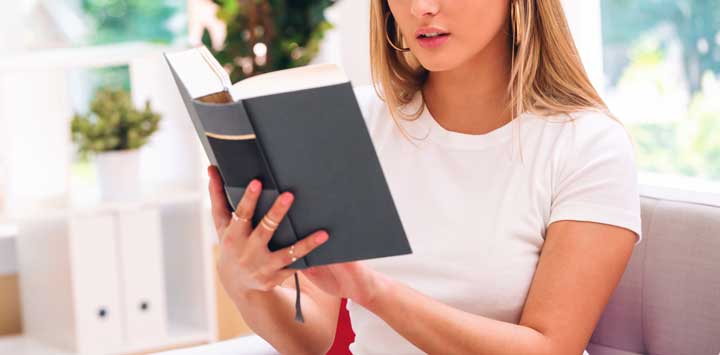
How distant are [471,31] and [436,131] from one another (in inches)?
7.4

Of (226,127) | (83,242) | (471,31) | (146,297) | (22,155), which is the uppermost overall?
(471,31)

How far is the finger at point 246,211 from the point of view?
1.03 meters

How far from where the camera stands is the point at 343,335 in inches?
64.8

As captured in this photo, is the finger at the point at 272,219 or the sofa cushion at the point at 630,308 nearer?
the finger at the point at 272,219

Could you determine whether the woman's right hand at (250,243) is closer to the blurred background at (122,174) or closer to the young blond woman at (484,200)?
the young blond woman at (484,200)

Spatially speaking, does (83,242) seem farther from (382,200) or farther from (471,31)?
(382,200)

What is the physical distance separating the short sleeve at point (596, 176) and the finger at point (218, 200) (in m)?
0.46

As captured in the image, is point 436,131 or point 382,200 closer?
point 382,200

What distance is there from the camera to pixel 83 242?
2.79 meters

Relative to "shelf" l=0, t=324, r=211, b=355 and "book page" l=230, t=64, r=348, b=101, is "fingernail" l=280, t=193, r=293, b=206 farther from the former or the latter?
"shelf" l=0, t=324, r=211, b=355

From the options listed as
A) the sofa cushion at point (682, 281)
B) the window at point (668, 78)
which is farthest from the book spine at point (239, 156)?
the window at point (668, 78)

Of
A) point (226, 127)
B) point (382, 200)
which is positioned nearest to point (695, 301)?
point (382, 200)

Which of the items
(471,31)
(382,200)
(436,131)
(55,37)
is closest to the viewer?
(382,200)

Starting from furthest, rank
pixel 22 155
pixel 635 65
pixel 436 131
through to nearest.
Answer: pixel 635 65
pixel 22 155
pixel 436 131
